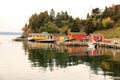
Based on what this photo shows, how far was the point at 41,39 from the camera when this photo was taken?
174875 mm

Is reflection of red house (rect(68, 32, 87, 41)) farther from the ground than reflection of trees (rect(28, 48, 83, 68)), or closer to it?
farther from the ground

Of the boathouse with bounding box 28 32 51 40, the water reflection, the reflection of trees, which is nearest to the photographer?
the water reflection

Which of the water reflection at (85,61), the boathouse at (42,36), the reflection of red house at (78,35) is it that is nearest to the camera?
the water reflection at (85,61)

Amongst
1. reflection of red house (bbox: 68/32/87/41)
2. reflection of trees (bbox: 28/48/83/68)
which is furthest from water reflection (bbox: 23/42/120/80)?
reflection of red house (bbox: 68/32/87/41)

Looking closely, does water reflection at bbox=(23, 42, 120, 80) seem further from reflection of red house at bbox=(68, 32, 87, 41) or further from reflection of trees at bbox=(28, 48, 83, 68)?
reflection of red house at bbox=(68, 32, 87, 41)

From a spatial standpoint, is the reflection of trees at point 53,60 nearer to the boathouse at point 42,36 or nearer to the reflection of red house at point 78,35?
the reflection of red house at point 78,35

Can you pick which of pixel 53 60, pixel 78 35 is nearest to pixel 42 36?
pixel 78 35

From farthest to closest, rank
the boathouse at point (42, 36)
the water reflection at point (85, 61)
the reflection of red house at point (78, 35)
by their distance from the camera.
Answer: the boathouse at point (42, 36), the reflection of red house at point (78, 35), the water reflection at point (85, 61)

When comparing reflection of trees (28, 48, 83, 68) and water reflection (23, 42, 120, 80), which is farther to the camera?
reflection of trees (28, 48, 83, 68)

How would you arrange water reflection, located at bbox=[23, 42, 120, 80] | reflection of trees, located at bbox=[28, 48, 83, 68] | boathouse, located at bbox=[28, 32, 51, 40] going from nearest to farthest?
water reflection, located at bbox=[23, 42, 120, 80], reflection of trees, located at bbox=[28, 48, 83, 68], boathouse, located at bbox=[28, 32, 51, 40]

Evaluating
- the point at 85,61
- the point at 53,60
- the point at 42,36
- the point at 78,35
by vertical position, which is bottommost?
the point at 85,61

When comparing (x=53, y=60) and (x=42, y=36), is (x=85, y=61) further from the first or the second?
(x=42, y=36)

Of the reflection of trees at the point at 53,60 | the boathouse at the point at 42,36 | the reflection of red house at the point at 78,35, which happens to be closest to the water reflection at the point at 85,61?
the reflection of trees at the point at 53,60

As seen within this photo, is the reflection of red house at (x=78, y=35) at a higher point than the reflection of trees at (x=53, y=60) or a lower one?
higher
